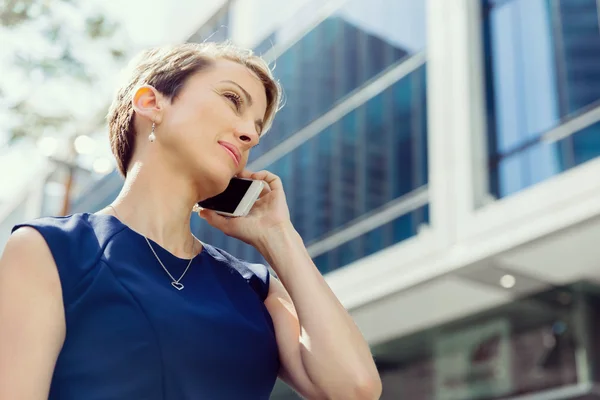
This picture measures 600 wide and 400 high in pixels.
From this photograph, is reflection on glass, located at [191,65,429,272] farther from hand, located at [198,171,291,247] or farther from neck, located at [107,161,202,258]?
neck, located at [107,161,202,258]

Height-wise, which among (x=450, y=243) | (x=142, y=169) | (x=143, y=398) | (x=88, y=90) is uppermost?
(x=450, y=243)

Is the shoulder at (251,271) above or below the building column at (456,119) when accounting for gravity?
below

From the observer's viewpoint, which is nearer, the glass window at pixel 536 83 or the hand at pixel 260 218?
the hand at pixel 260 218

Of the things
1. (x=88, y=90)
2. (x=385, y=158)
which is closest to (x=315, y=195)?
(x=385, y=158)

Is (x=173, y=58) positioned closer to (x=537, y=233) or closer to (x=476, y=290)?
(x=537, y=233)

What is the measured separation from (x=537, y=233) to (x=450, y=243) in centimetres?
122

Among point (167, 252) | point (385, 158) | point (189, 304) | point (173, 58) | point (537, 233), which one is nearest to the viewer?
point (189, 304)

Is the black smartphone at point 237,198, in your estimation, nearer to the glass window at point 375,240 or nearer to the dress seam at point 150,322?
the dress seam at point 150,322

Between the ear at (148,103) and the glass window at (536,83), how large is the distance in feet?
21.9

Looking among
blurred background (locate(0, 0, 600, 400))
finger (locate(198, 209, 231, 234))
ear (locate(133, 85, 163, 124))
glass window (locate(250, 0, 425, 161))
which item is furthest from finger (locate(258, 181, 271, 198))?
glass window (locate(250, 0, 425, 161))

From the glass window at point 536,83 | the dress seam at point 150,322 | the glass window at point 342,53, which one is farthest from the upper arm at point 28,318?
the glass window at point 342,53

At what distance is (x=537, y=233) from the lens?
8.16 metres

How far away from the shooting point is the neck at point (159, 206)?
5.75ft

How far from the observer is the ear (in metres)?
1.79
